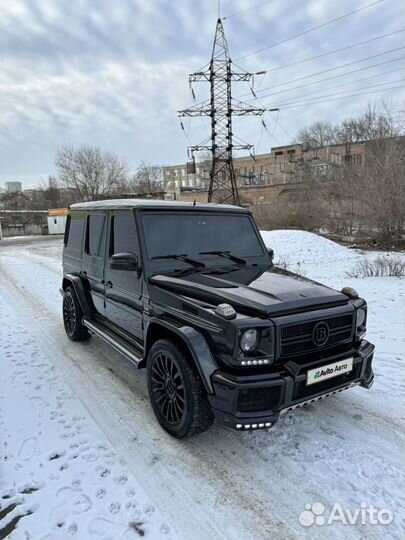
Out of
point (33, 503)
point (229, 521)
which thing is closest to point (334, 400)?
point (229, 521)

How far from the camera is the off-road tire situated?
5.23m

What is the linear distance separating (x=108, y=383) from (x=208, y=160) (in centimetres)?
6332

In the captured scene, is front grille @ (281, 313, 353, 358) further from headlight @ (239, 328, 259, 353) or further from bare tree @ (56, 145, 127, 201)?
bare tree @ (56, 145, 127, 201)

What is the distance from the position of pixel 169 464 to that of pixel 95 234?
3.06 metres

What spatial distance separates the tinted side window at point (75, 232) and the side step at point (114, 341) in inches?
48.6

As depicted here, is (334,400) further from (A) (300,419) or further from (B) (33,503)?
(B) (33,503)

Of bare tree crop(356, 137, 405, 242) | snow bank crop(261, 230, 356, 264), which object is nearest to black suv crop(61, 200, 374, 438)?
snow bank crop(261, 230, 356, 264)

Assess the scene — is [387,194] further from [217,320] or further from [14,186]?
[14,186]

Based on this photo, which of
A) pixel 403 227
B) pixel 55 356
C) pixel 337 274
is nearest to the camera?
pixel 55 356

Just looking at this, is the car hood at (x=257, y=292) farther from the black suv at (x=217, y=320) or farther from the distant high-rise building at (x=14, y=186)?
the distant high-rise building at (x=14, y=186)

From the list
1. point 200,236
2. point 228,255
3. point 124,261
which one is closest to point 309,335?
point 228,255

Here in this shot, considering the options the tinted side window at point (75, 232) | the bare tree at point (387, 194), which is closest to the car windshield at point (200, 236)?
the tinted side window at point (75, 232)

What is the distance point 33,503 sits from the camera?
239 centimetres

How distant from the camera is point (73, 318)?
5371mm
